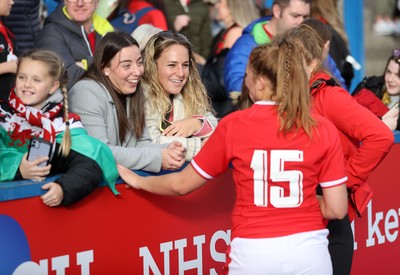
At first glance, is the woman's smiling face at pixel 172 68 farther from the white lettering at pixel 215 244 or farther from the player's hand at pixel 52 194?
the player's hand at pixel 52 194

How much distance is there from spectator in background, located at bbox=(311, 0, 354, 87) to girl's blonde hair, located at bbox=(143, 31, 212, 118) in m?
2.17

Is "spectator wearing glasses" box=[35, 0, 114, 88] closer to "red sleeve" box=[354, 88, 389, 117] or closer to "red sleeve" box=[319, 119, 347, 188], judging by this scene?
"red sleeve" box=[354, 88, 389, 117]

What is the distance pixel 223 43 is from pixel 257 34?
1.19 m

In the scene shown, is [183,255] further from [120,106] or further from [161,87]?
[161,87]

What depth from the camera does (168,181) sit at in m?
4.41

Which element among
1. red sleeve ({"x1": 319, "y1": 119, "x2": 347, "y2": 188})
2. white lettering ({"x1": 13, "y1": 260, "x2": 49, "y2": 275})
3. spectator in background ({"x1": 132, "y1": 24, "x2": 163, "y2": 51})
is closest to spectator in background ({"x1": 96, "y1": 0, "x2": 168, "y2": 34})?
spectator in background ({"x1": 132, "y1": 24, "x2": 163, "y2": 51})

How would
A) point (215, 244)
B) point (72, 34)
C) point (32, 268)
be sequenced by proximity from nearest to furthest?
point (32, 268)
point (215, 244)
point (72, 34)

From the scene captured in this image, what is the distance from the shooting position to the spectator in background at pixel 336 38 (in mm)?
7660

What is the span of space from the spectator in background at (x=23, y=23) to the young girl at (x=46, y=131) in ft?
6.91

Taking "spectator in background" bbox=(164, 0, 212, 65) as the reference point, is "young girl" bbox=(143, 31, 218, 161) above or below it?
below

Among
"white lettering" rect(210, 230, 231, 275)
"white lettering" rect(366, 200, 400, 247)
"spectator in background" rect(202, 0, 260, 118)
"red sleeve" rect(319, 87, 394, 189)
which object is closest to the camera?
"red sleeve" rect(319, 87, 394, 189)

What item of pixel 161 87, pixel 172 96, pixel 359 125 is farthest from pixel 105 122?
pixel 359 125

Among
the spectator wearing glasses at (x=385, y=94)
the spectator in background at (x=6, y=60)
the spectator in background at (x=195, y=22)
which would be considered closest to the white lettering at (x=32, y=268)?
the spectator in background at (x=6, y=60)

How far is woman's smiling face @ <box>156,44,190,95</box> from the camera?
217 inches
